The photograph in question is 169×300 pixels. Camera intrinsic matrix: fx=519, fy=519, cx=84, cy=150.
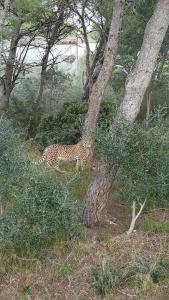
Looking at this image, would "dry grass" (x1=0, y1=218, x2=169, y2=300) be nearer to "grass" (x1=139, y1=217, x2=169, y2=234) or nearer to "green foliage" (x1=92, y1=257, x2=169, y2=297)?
"green foliage" (x1=92, y1=257, x2=169, y2=297)

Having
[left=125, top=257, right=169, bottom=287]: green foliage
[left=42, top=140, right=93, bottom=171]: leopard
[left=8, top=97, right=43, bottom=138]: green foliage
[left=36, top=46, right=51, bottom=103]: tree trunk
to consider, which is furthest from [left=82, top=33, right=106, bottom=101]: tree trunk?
[left=125, top=257, right=169, bottom=287]: green foliage

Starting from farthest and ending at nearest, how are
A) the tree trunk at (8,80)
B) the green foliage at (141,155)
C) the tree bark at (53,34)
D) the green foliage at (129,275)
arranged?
the tree bark at (53,34)
the tree trunk at (8,80)
the green foliage at (141,155)
the green foliage at (129,275)

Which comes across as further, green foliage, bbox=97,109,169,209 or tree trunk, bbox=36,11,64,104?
tree trunk, bbox=36,11,64,104

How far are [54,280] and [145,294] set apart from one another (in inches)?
51.1

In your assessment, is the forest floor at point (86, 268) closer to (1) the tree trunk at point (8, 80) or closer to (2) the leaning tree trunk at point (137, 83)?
(2) the leaning tree trunk at point (137, 83)

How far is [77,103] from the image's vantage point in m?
13.6

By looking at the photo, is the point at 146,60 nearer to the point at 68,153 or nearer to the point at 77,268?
the point at 68,153

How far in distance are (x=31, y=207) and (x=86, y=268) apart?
125cm

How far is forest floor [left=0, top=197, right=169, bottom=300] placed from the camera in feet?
23.2

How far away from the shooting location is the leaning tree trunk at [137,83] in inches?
324

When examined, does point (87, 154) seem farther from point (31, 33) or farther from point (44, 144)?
point (31, 33)

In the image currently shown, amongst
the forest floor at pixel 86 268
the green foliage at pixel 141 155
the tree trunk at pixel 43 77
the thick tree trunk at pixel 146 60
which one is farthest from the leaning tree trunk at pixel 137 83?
the tree trunk at pixel 43 77

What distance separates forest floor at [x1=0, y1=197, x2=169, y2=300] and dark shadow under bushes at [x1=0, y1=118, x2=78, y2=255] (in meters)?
0.26

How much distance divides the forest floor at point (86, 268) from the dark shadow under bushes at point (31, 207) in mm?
258
